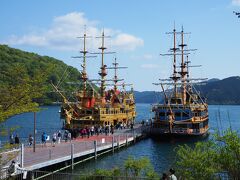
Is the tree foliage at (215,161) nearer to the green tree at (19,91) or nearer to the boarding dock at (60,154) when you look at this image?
the green tree at (19,91)

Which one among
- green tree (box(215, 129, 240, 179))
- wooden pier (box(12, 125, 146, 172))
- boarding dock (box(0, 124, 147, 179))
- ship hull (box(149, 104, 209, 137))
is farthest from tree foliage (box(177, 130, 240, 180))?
ship hull (box(149, 104, 209, 137))

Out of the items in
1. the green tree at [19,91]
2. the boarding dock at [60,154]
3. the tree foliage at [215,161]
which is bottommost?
the boarding dock at [60,154]

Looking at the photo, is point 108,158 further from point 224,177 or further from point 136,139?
point 224,177

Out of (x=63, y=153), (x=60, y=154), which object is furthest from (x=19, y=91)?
(x=63, y=153)

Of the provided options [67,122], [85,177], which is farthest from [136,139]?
[85,177]

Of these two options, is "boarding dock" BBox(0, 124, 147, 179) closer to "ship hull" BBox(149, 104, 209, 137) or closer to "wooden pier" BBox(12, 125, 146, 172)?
"wooden pier" BBox(12, 125, 146, 172)

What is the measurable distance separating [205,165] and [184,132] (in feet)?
151

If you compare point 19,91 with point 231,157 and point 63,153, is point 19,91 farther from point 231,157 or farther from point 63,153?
point 63,153

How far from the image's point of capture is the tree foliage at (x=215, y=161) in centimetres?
1648

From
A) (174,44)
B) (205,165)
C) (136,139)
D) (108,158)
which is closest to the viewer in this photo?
(205,165)

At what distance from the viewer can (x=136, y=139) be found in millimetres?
58750

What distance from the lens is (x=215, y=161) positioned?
1700cm

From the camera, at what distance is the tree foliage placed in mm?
16484

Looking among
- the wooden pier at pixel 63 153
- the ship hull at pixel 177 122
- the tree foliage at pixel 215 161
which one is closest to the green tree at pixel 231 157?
the tree foliage at pixel 215 161
